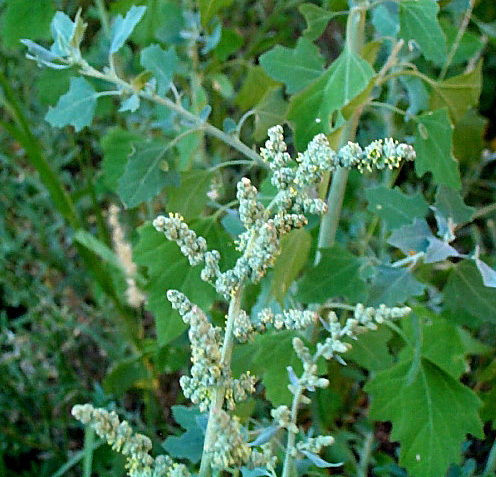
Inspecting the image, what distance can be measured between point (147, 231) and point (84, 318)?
91 centimetres

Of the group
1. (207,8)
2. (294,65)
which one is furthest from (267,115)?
(207,8)

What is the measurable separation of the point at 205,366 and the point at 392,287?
53cm

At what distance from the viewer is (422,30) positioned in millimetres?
930

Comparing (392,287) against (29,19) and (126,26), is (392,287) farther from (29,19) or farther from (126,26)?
(29,19)

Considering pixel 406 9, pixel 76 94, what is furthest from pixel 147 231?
pixel 406 9

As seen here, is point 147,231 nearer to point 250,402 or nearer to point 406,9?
point 250,402

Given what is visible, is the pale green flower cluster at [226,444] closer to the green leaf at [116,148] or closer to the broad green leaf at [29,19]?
the green leaf at [116,148]

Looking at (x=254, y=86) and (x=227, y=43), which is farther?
(x=227, y=43)

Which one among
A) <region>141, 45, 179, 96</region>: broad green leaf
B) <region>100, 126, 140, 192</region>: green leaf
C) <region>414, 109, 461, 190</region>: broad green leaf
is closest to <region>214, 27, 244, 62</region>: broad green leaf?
<region>100, 126, 140, 192</region>: green leaf

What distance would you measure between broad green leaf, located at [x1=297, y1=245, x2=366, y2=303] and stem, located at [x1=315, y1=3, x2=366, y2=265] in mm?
31

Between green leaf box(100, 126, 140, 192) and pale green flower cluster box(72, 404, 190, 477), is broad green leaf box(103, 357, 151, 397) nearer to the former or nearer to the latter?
green leaf box(100, 126, 140, 192)

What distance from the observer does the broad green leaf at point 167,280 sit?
1.10m

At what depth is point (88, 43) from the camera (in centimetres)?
233

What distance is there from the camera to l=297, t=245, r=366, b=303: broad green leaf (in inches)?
41.8
